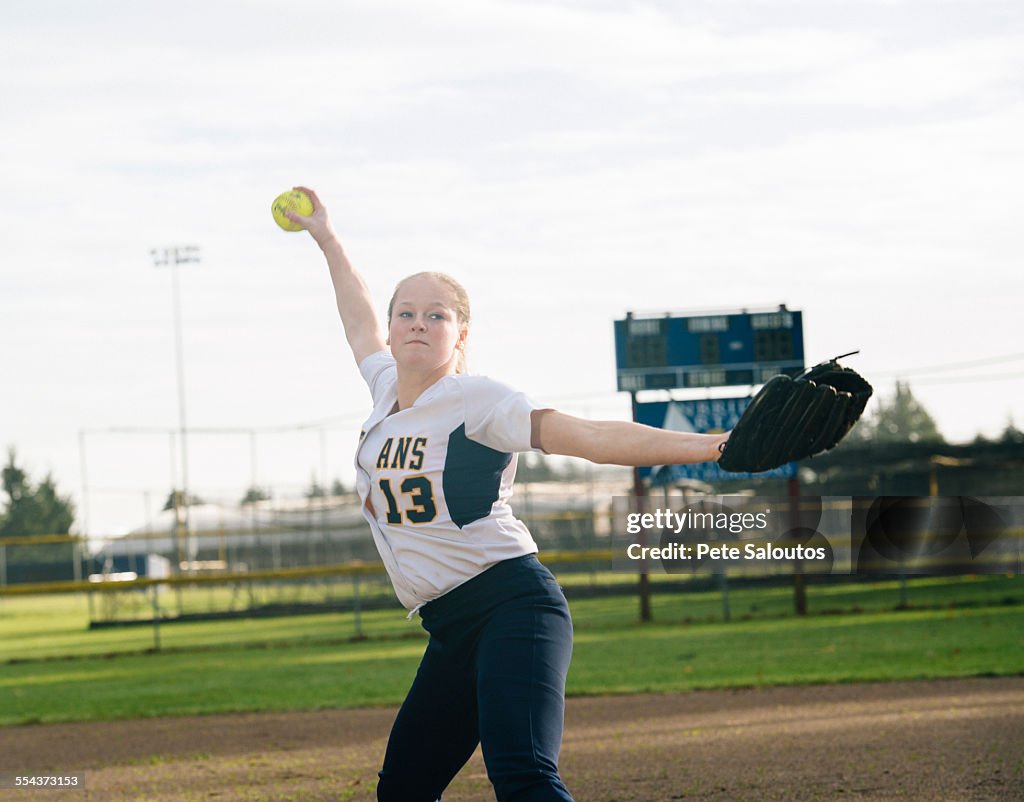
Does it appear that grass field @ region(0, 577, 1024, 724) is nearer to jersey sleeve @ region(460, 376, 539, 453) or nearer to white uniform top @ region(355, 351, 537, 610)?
white uniform top @ region(355, 351, 537, 610)

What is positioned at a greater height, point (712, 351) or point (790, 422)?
point (712, 351)

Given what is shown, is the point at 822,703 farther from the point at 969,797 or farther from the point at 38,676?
the point at 38,676

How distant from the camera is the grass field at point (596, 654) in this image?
11102mm

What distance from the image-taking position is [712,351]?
17438 millimetres

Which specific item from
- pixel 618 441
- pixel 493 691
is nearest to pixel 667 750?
pixel 493 691

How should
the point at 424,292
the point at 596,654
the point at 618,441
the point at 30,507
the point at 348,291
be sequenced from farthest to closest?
the point at 30,507, the point at 596,654, the point at 348,291, the point at 424,292, the point at 618,441

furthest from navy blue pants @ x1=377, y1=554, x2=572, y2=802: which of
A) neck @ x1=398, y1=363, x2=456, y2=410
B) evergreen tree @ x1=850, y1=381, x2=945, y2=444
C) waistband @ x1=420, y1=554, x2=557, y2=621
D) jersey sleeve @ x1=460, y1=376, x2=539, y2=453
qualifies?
evergreen tree @ x1=850, y1=381, x2=945, y2=444

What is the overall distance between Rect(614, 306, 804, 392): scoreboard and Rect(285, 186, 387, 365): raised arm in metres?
13.1

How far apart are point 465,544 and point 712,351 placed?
14373 millimetres

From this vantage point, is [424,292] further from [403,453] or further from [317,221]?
[317,221]

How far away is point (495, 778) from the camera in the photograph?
3.06 metres

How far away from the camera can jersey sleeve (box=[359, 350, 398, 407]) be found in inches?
151

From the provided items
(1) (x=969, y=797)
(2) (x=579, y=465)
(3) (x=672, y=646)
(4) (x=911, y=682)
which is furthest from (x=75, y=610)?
(1) (x=969, y=797)

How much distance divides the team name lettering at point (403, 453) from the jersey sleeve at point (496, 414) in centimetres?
14
